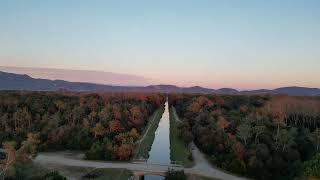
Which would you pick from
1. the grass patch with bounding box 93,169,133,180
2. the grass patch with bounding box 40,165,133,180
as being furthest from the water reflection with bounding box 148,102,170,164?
the grass patch with bounding box 40,165,133,180

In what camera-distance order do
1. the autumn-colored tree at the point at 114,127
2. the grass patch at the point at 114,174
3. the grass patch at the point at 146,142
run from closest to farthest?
the grass patch at the point at 114,174 < the grass patch at the point at 146,142 < the autumn-colored tree at the point at 114,127

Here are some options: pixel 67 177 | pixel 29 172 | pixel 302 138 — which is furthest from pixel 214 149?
pixel 29 172

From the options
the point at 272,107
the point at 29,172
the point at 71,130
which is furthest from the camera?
the point at 272,107

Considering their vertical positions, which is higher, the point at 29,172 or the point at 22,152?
the point at 22,152

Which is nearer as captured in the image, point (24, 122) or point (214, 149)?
point (214, 149)

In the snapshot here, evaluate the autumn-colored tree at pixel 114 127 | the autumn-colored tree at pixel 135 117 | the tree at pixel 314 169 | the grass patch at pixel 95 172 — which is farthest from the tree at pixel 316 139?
the tree at pixel 314 169

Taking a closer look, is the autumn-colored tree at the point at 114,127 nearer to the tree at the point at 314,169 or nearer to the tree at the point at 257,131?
the tree at the point at 257,131

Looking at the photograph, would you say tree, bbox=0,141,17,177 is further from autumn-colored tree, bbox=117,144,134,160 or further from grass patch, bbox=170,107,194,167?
grass patch, bbox=170,107,194,167

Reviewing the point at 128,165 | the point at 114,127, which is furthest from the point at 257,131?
the point at 114,127

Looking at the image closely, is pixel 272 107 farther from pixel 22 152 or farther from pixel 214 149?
pixel 22 152
